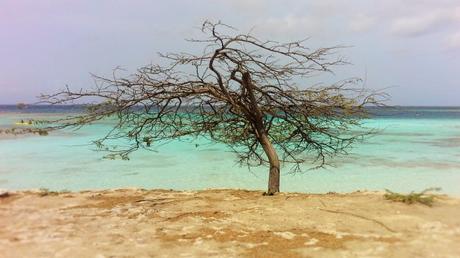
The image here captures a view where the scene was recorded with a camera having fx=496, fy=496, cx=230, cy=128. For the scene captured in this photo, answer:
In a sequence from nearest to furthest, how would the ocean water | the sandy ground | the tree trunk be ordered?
the sandy ground, the tree trunk, the ocean water

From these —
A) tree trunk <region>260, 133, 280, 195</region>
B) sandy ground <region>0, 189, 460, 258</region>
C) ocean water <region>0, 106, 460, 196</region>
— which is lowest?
ocean water <region>0, 106, 460, 196</region>

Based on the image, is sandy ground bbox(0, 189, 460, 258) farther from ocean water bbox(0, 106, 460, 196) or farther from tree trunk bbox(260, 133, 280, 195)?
ocean water bbox(0, 106, 460, 196)

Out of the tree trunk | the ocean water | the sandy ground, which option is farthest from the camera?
the ocean water

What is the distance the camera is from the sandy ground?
15.6ft

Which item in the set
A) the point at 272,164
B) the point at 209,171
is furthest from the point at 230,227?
the point at 209,171

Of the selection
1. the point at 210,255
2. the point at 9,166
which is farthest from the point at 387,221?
the point at 9,166

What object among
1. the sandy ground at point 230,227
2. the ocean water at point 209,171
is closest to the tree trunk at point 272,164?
the sandy ground at point 230,227

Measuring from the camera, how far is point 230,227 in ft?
18.2

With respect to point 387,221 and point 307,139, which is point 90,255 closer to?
point 387,221

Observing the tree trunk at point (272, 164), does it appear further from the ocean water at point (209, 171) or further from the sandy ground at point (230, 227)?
the ocean water at point (209, 171)

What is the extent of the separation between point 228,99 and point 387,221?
307 centimetres

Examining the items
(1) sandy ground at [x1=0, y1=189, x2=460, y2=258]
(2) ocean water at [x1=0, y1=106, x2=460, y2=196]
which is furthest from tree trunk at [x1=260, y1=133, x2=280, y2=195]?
(2) ocean water at [x1=0, y1=106, x2=460, y2=196]

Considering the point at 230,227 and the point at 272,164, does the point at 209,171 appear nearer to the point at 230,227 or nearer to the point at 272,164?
the point at 272,164

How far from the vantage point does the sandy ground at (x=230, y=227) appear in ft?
15.6
